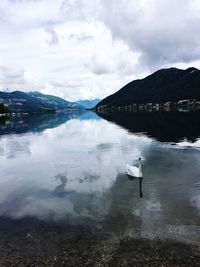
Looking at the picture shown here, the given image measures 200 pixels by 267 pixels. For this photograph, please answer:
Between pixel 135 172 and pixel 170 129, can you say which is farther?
pixel 170 129

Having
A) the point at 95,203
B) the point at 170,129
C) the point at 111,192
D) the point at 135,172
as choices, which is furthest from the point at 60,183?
the point at 170,129

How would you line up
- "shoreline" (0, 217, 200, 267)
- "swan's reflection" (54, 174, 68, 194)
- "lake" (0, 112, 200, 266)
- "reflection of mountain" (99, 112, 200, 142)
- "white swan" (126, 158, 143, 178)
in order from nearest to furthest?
"shoreline" (0, 217, 200, 267) → "lake" (0, 112, 200, 266) → "swan's reflection" (54, 174, 68, 194) → "white swan" (126, 158, 143, 178) → "reflection of mountain" (99, 112, 200, 142)

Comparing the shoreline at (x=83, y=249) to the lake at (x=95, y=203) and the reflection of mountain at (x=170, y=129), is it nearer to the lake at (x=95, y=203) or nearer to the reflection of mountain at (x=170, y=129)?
the lake at (x=95, y=203)

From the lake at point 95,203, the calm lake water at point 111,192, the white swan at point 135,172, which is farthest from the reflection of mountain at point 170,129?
the white swan at point 135,172

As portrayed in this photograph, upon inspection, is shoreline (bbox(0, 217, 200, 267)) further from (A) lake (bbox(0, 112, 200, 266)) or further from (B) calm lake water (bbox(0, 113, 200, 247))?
(B) calm lake water (bbox(0, 113, 200, 247))

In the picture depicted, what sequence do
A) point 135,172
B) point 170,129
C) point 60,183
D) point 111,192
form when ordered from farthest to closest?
point 170,129 < point 60,183 < point 135,172 < point 111,192

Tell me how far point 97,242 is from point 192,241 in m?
6.72

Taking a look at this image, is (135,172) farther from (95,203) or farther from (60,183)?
(60,183)

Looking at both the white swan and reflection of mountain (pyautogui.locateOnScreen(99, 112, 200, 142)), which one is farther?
reflection of mountain (pyautogui.locateOnScreen(99, 112, 200, 142))

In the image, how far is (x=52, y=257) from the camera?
1923 centimetres

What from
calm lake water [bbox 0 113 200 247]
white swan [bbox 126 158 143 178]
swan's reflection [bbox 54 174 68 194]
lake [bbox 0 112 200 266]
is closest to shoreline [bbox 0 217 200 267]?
lake [bbox 0 112 200 266]

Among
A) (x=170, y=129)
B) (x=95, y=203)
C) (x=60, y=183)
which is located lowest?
(x=170, y=129)

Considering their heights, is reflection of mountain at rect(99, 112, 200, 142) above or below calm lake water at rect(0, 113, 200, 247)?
below

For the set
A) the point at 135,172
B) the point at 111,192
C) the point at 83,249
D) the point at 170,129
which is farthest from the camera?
the point at 170,129
